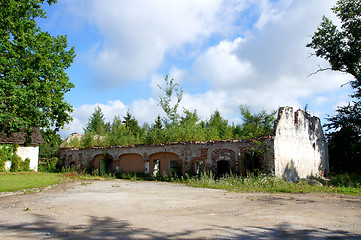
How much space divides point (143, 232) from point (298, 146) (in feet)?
54.4

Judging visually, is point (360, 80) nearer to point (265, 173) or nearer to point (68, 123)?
point (265, 173)

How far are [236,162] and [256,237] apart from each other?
13.2m

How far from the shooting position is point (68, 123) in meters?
16.8

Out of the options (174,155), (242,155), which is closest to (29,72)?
(174,155)

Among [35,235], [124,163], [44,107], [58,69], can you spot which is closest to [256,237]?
[35,235]

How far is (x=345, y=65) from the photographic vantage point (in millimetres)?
22953

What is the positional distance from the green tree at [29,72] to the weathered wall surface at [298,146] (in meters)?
12.7

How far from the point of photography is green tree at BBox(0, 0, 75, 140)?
530 inches

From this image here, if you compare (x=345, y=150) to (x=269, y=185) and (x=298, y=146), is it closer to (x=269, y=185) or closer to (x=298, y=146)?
(x=298, y=146)

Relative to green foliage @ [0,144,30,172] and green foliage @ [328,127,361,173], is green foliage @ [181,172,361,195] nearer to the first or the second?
green foliage @ [328,127,361,173]

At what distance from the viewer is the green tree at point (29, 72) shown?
1345 centimetres

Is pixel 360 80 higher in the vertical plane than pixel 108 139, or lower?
higher

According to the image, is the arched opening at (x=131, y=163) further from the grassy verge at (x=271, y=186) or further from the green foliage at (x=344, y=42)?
the green foliage at (x=344, y=42)

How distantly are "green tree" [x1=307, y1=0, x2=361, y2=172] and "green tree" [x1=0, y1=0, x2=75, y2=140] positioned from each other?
1955 cm
